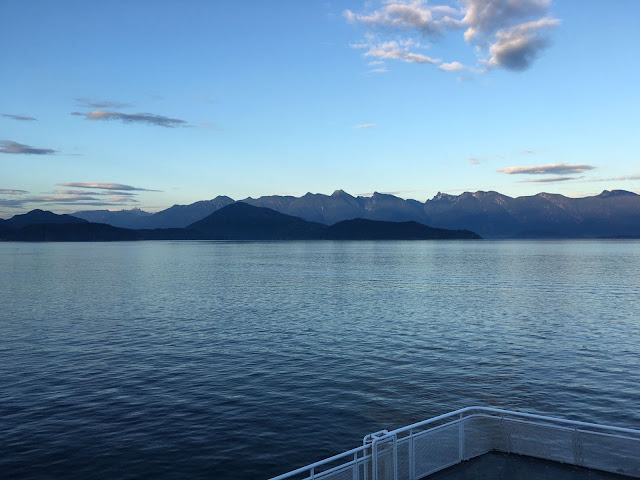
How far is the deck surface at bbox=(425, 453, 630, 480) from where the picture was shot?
56.6ft

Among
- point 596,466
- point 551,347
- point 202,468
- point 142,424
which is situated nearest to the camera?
point 596,466

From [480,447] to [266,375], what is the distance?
20439 mm

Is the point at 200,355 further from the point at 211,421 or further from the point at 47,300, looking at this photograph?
the point at 47,300

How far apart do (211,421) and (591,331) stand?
4500 centimetres

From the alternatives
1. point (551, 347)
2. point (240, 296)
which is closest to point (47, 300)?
point (240, 296)

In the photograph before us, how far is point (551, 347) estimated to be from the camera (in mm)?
46125

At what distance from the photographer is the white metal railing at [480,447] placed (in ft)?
52.1

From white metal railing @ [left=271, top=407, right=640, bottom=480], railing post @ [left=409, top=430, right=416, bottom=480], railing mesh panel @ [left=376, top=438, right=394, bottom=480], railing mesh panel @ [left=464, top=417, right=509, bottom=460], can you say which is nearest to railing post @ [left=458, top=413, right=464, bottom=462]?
white metal railing @ [left=271, top=407, right=640, bottom=480]

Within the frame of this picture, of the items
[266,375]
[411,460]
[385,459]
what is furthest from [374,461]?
[266,375]

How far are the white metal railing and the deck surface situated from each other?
0.25 m

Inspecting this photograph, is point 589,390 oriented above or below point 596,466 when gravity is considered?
below

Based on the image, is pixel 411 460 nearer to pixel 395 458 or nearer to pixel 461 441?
pixel 395 458

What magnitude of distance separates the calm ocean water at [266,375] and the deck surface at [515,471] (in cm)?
750

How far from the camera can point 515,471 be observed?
58.4 ft
